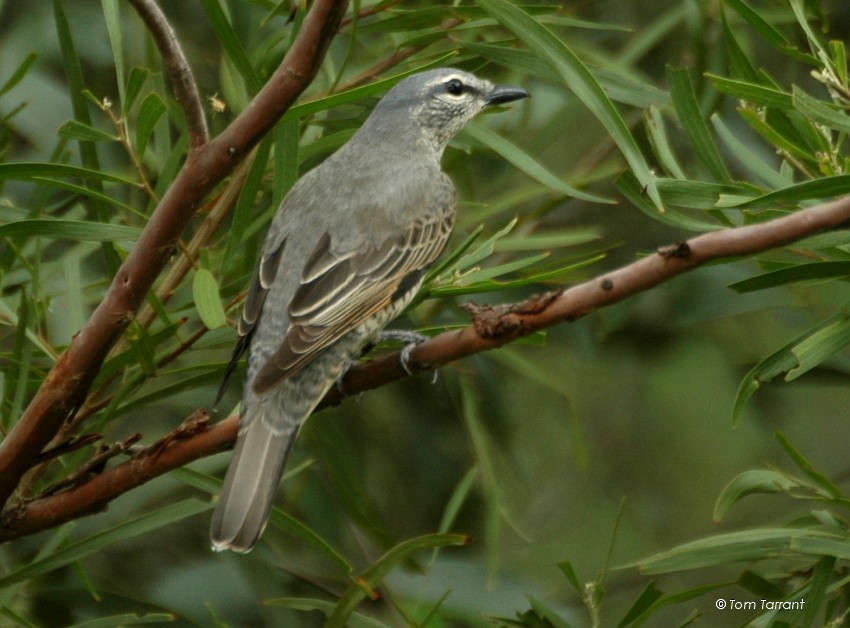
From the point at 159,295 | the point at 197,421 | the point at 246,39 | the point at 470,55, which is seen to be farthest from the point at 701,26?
the point at 197,421

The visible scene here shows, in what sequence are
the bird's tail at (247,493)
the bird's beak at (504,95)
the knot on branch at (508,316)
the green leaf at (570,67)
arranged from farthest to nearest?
the bird's beak at (504,95) → the bird's tail at (247,493) → the green leaf at (570,67) → the knot on branch at (508,316)

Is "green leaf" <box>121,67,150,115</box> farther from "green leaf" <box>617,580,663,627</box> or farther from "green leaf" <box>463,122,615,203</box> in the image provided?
"green leaf" <box>617,580,663,627</box>

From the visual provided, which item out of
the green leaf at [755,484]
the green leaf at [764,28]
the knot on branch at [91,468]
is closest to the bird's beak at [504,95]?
the green leaf at [764,28]

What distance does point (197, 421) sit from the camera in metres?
2.40

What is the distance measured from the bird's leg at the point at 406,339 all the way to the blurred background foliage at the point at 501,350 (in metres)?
0.14

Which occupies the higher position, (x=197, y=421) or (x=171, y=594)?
(x=197, y=421)

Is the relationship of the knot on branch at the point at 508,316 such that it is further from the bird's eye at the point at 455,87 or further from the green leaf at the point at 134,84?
the bird's eye at the point at 455,87

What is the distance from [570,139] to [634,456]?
56.6 inches

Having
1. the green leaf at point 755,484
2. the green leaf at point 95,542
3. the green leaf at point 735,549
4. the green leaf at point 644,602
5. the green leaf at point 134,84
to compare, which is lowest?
the green leaf at point 644,602

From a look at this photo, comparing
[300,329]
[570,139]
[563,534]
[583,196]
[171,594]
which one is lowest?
[563,534]

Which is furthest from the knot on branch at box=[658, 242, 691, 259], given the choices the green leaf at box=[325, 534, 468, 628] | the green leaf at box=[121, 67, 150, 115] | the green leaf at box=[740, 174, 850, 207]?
the green leaf at box=[121, 67, 150, 115]

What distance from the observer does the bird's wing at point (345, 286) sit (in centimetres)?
289

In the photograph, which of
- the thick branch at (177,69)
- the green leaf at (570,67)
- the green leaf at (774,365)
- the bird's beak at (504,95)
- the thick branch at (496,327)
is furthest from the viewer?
the bird's beak at (504,95)

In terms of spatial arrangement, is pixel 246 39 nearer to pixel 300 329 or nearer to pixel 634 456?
pixel 300 329
